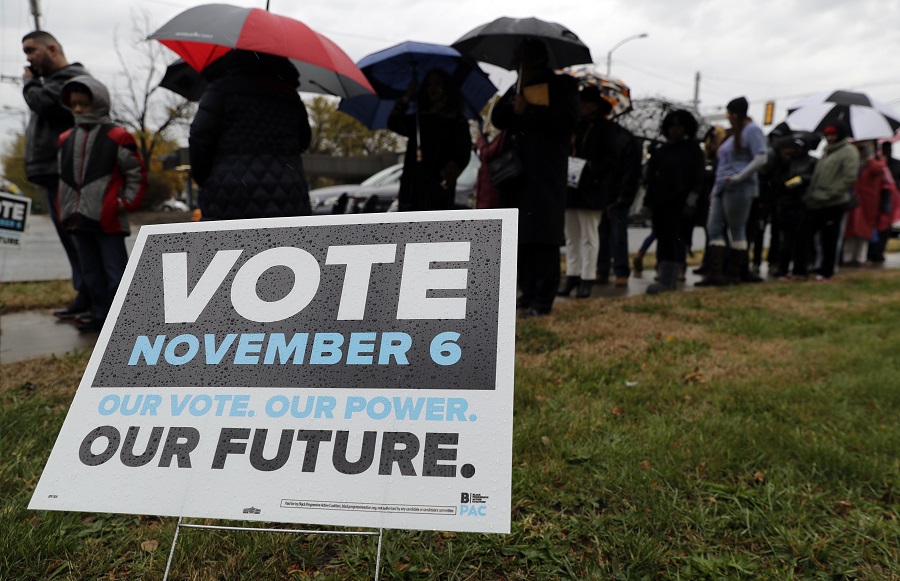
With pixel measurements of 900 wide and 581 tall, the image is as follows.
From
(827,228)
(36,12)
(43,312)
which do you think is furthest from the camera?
(36,12)

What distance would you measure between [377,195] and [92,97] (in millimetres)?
4598

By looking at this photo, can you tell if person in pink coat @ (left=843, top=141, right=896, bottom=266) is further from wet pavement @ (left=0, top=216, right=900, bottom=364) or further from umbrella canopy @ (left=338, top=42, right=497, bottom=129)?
umbrella canopy @ (left=338, top=42, right=497, bottom=129)

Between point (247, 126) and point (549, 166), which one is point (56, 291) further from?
point (549, 166)

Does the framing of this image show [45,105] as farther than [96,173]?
Yes

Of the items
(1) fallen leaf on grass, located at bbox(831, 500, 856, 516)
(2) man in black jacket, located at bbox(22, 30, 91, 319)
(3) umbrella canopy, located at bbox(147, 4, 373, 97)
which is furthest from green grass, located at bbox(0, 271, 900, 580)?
(3) umbrella canopy, located at bbox(147, 4, 373, 97)

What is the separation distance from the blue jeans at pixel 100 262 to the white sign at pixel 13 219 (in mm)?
367

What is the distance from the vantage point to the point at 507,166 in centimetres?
496

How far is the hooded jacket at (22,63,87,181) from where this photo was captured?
4715 millimetres

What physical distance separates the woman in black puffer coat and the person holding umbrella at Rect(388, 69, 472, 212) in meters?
1.71

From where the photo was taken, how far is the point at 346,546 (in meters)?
2.05

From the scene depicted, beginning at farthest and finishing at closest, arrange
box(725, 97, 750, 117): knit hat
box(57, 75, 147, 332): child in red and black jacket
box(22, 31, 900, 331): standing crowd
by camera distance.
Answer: box(725, 97, 750, 117): knit hat
box(57, 75, 147, 332): child in red and black jacket
box(22, 31, 900, 331): standing crowd

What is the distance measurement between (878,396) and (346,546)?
2.83m

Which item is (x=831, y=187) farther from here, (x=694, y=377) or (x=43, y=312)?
(x=43, y=312)

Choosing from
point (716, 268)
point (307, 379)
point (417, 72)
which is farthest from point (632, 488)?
point (716, 268)
